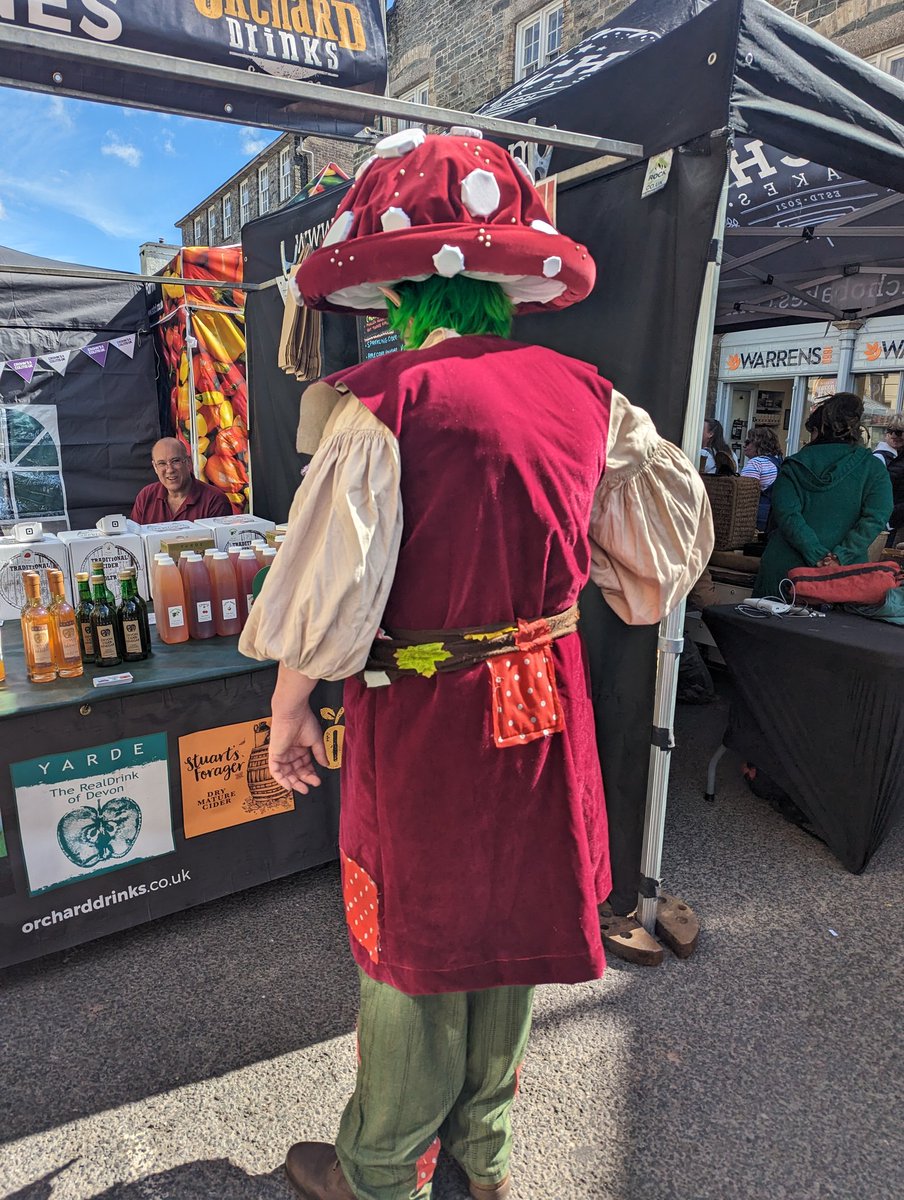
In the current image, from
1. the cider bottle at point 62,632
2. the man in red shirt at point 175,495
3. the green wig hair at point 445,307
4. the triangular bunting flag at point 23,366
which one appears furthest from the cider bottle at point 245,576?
the triangular bunting flag at point 23,366

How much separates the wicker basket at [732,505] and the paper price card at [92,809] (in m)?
3.59

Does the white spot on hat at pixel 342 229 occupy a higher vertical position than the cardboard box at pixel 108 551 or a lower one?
higher

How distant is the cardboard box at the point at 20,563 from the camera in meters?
2.60

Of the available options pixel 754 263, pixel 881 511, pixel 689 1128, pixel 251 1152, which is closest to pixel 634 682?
pixel 689 1128

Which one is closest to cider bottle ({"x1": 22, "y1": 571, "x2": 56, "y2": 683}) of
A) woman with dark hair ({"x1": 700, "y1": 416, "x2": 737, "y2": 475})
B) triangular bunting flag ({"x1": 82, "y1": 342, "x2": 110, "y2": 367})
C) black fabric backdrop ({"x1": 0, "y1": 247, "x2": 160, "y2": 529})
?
woman with dark hair ({"x1": 700, "y1": 416, "x2": 737, "y2": 475})

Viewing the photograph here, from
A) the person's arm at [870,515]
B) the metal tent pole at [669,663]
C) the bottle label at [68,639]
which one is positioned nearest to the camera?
the metal tent pole at [669,663]

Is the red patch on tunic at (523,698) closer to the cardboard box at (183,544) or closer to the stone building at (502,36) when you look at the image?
the cardboard box at (183,544)

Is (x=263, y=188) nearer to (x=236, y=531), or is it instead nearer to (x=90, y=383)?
(x=90, y=383)

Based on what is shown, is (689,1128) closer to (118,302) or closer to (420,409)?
(420,409)

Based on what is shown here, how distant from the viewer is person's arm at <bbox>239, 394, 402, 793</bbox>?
1040 millimetres

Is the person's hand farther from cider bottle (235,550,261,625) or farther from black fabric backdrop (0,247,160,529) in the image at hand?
black fabric backdrop (0,247,160,529)

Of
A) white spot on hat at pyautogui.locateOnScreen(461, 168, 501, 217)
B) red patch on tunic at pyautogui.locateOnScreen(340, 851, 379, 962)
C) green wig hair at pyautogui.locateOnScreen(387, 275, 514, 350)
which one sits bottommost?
red patch on tunic at pyautogui.locateOnScreen(340, 851, 379, 962)

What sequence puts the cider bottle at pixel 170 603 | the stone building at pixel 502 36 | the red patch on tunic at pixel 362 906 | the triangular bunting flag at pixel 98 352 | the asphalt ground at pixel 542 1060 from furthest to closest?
1. the stone building at pixel 502 36
2. the triangular bunting flag at pixel 98 352
3. the cider bottle at pixel 170 603
4. the asphalt ground at pixel 542 1060
5. the red patch on tunic at pixel 362 906

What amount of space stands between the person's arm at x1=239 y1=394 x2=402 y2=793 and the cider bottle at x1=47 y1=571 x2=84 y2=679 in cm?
132
